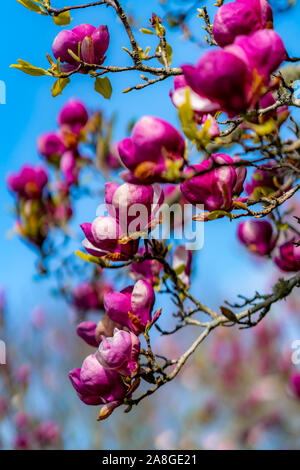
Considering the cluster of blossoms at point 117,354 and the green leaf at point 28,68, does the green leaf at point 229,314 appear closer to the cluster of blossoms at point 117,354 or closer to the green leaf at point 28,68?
the cluster of blossoms at point 117,354

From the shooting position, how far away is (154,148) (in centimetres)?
66

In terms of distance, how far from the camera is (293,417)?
5449mm

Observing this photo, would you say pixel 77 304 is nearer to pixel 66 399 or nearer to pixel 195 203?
pixel 195 203

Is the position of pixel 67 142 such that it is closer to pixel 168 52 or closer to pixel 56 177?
pixel 56 177

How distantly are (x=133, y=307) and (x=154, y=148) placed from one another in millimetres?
374

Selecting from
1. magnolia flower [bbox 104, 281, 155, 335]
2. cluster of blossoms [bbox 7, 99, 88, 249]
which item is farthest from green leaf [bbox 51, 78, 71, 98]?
cluster of blossoms [bbox 7, 99, 88, 249]

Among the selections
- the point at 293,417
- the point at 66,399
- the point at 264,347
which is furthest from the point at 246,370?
the point at 66,399

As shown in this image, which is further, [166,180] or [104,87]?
[104,87]

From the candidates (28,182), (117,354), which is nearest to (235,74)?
(117,354)

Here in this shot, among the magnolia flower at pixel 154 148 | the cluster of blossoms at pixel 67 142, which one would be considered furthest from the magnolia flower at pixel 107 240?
the cluster of blossoms at pixel 67 142

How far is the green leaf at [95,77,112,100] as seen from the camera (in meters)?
0.95

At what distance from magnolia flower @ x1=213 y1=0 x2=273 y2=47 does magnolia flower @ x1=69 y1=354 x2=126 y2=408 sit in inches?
25.2

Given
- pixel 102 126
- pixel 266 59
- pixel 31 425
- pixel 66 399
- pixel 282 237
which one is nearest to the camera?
pixel 266 59

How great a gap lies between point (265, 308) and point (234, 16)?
566 mm
